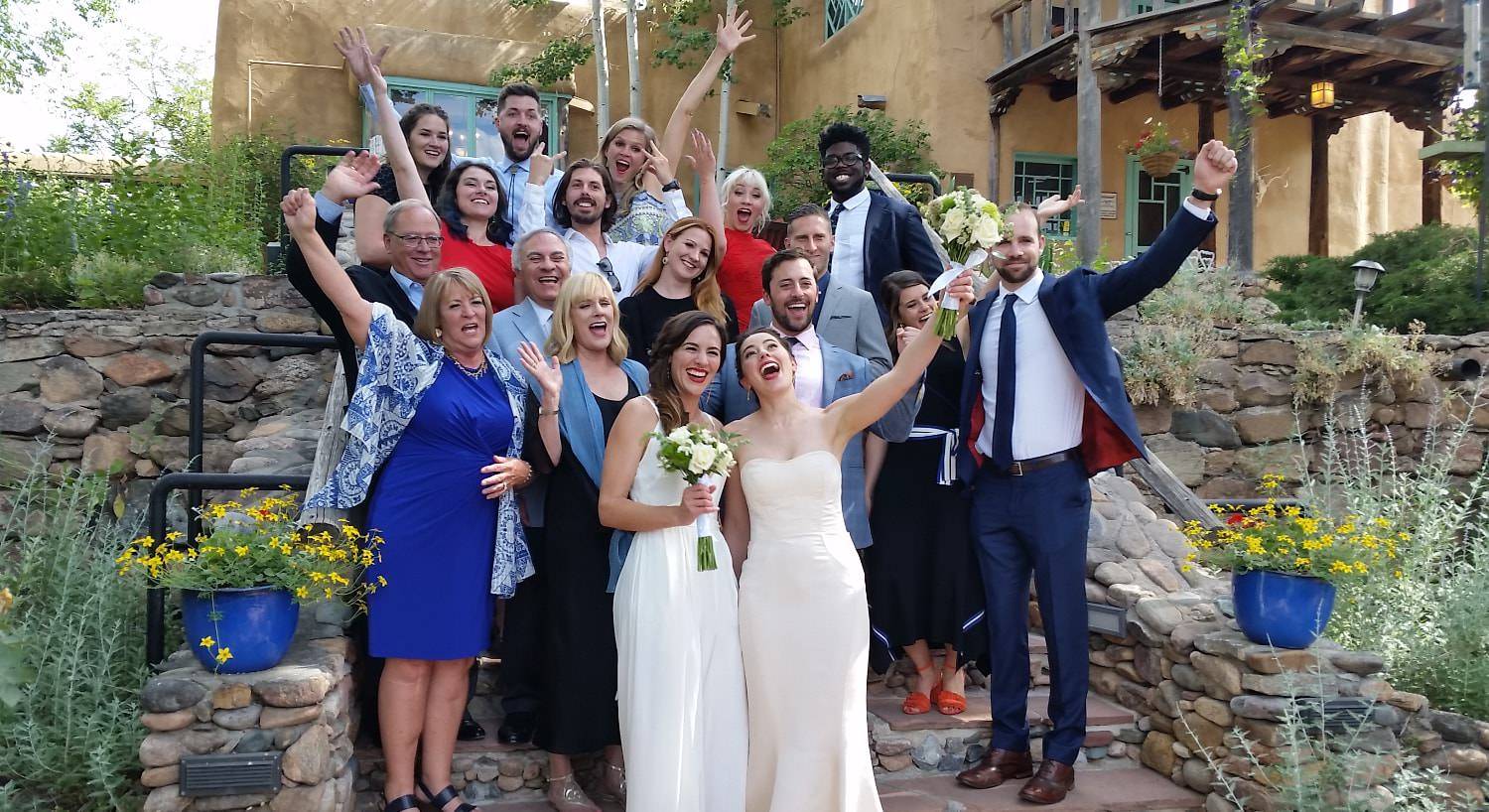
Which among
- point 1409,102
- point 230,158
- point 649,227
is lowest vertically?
point 649,227

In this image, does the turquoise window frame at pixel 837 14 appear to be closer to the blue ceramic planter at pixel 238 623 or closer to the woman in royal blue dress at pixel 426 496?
the woman in royal blue dress at pixel 426 496

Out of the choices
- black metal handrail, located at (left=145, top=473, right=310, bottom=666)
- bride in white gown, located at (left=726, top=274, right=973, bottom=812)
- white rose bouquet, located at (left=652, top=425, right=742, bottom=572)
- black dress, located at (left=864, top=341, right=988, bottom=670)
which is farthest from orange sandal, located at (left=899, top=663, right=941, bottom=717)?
black metal handrail, located at (left=145, top=473, right=310, bottom=666)

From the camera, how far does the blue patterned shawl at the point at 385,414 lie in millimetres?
3332

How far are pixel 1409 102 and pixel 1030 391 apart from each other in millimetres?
11354

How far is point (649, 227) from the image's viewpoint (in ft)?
15.9

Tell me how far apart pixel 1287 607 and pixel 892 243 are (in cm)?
220

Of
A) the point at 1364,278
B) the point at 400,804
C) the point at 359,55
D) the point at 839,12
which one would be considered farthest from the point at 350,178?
the point at 839,12

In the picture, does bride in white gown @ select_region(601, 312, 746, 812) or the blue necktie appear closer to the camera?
bride in white gown @ select_region(601, 312, 746, 812)

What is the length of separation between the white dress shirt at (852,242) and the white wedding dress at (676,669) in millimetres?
1775

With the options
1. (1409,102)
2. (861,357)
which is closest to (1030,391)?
(861,357)

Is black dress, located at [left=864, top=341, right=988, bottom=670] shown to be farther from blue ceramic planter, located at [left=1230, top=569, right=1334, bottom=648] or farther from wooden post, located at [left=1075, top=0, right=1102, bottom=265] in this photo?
wooden post, located at [left=1075, top=0, right=1102, bottom=265]

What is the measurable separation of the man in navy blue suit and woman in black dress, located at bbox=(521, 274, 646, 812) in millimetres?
1417

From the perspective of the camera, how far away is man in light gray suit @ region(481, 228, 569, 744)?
370cm

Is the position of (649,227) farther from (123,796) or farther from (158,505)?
(123,796)
